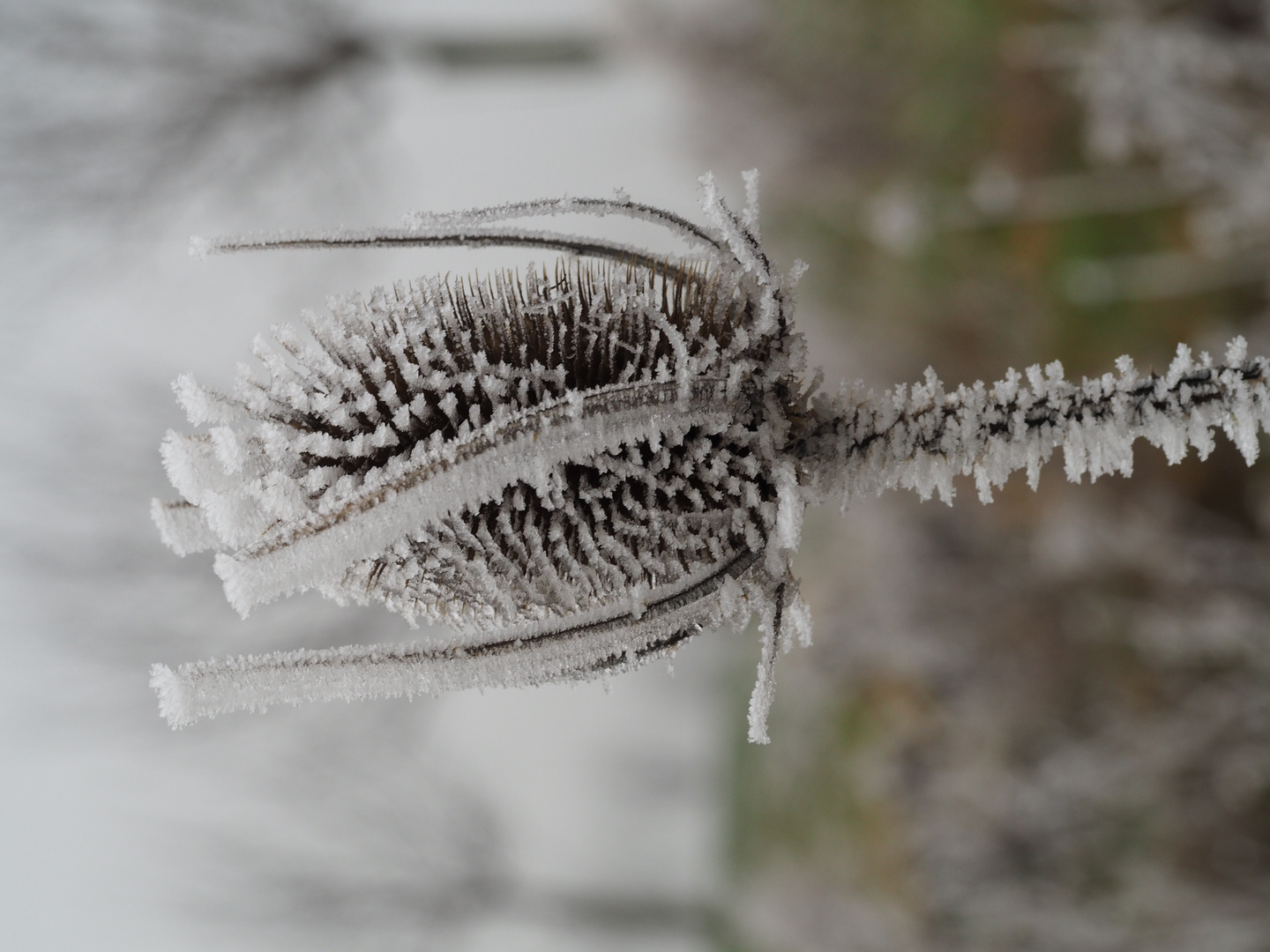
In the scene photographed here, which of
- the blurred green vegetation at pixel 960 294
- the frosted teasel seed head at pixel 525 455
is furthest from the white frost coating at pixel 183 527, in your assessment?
the blurred green vegetation at pixel 960 294

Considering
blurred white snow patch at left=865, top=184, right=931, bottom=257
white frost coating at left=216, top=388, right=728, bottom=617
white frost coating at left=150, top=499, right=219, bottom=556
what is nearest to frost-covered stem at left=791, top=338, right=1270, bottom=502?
white frost coating at left=216, top=388, right=728, bottom=617

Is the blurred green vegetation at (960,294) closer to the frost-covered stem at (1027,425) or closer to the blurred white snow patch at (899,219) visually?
the blurred white snow patch at (899,219)

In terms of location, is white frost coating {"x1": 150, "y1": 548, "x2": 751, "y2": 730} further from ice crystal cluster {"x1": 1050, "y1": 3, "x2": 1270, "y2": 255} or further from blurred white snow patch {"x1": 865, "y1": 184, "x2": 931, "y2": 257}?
blurred white snow patch {"x1": 865, "y1": 184, "x2": 931, "y2": 257}

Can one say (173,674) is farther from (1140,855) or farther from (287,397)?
(1140,855)

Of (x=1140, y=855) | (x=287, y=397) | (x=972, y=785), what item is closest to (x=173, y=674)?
(x=287, y=397)

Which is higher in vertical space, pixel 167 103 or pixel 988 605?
pixel 167 103

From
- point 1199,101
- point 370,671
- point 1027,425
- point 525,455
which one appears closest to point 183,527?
point 370,671

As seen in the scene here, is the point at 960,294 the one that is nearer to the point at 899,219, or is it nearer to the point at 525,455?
the point at 899,219
